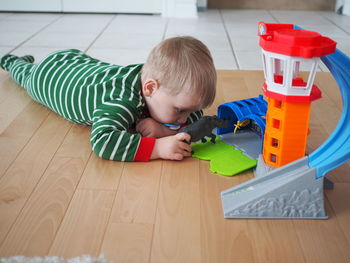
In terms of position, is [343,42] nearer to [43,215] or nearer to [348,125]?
[348,125]

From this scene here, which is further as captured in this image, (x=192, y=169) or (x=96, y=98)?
(x=96, y=98)

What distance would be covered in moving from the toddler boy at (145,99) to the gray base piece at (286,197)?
24cm

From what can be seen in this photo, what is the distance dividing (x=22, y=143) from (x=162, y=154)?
371 mm

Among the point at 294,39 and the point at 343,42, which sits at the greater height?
the point at 294,39

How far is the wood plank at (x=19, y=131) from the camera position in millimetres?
1059

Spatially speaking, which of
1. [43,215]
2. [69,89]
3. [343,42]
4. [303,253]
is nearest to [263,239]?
[303,253]

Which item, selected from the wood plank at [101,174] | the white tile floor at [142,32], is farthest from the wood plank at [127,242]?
the white tile floor at [142,32]

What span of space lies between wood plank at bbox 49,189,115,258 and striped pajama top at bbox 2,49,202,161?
5.5 inches

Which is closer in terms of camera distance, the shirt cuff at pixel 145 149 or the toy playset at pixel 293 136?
the toy playset at pixel 293 136

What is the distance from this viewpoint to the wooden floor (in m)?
0.75

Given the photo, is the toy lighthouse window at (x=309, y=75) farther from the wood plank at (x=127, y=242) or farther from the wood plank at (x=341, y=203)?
the wood plank at (x=127, y=242)

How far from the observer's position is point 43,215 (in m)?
0.84

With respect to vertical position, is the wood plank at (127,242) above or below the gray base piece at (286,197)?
below

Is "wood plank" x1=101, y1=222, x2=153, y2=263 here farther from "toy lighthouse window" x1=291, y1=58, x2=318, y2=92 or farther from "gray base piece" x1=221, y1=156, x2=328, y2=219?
"toy lighthouse window" x1=291, y1=58, x2=318, y2=92
